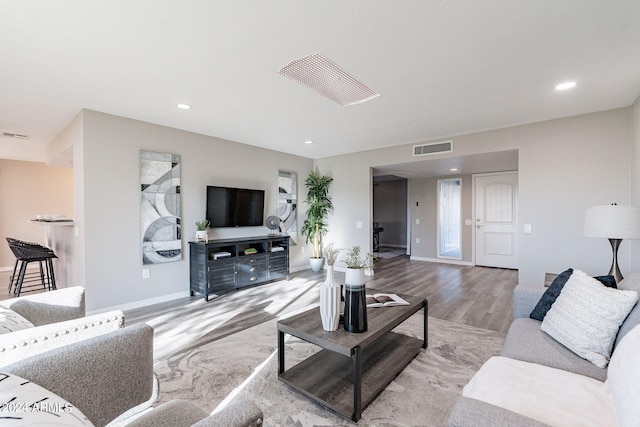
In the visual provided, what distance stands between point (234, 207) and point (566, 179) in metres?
4.76

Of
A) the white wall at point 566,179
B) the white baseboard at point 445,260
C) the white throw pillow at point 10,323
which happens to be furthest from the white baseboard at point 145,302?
the white baseboard at point 445,260

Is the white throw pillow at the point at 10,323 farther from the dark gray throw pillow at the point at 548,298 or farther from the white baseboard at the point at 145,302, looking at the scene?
the dark gray throw pillow at the point at 548,298

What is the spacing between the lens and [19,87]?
2855 millimetres

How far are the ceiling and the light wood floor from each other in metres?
2.47

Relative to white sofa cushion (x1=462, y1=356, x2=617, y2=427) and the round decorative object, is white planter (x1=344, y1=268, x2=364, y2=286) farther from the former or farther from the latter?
the round decorative object

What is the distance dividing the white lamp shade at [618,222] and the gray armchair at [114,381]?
3.07m

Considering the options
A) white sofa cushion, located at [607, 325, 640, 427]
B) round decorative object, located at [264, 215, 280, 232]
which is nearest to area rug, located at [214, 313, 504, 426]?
white sofa cushion, located at [607, 325, 640, 427]

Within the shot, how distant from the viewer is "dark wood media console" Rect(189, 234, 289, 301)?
4.13m

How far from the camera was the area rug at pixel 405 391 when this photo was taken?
1739 millimetres

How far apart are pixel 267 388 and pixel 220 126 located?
340 cm

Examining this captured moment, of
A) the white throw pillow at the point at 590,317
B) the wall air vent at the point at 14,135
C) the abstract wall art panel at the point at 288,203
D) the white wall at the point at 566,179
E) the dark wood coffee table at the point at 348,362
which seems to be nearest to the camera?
the white throw pillow at the point at 590,317

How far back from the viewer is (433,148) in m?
4.73

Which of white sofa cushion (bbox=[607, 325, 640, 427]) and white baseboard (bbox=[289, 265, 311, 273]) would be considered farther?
white baseboard (bbox=[289, 265, 311, 273])

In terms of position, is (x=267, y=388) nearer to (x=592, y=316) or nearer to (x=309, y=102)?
(x=592, y=316)
